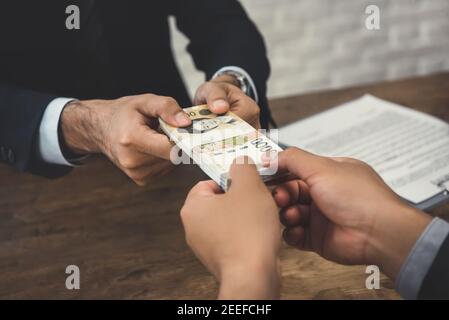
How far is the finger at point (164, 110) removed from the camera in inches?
26.8

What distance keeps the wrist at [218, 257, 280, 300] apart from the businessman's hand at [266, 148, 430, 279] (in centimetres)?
14

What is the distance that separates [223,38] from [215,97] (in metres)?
0.38

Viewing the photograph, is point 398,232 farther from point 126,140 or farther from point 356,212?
point 126,140

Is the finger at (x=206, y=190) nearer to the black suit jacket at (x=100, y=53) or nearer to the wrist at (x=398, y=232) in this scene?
the wrist at (x=398, y=232)

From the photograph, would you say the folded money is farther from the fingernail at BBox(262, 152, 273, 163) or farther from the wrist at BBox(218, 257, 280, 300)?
the wrist at BBox(218, 257, 280, 300)

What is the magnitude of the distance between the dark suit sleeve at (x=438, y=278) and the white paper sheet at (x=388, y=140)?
191 mm

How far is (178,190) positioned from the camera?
0.86 m

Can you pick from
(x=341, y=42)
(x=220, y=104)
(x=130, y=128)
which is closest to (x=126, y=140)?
(x=130, y=128)

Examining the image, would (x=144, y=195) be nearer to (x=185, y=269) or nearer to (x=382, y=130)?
(x=185, y=269)

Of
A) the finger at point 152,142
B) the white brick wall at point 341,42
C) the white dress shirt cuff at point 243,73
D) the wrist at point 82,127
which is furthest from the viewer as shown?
the white brick wall at point 341,42

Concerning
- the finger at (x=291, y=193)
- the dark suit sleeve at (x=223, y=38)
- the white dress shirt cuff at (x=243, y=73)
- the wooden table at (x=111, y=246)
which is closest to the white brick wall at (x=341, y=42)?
the dark suit sleeve at (x=223, y=38)

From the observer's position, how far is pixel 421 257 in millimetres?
543
